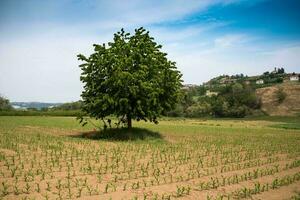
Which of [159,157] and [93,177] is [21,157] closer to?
[93,177]

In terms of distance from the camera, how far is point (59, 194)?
12.6 m

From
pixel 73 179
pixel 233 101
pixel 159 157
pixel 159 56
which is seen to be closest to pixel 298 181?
pixel 159 157

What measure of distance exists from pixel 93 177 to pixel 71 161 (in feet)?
11.9

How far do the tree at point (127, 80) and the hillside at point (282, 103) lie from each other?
100344 mm

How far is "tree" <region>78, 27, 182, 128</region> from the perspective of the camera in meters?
32.0

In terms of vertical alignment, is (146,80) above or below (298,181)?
above

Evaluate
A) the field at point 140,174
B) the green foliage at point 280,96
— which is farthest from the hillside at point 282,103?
the field at point 140,174

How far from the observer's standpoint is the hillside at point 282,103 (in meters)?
Result: 126

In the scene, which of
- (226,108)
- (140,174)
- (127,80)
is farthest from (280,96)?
(140,174)

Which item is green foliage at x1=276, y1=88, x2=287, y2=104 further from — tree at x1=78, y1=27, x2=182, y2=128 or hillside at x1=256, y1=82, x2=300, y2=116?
tree at x1=78, y1=27, x2=182, y2=128

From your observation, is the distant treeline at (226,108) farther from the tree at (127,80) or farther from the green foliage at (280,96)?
the tree at (127,80)

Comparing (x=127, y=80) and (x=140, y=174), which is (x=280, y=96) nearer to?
(x=127, y=80)

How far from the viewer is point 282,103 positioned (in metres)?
135

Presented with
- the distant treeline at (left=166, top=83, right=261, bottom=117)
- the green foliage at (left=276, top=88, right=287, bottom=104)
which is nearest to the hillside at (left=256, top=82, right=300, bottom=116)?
the green foliage at (left=276, top=88, right=287, bottom=104)
